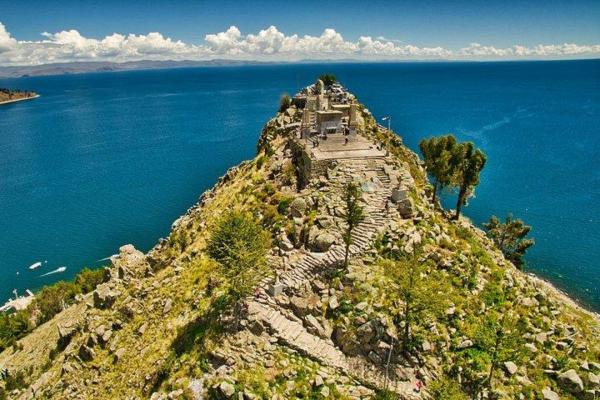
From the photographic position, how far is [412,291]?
30672 mm

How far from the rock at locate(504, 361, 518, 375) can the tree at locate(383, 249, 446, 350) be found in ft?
19.7

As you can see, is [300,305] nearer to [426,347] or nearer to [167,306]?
[426,347]

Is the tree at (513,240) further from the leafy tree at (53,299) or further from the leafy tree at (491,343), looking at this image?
the leafy tree at (53,299)

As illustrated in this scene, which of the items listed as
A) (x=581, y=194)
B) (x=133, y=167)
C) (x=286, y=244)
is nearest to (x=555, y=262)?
(x=581, y=194)

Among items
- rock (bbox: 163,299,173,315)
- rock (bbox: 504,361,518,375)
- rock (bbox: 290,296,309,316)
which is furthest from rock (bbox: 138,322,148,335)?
rock (bbox: 504,361,518,375)

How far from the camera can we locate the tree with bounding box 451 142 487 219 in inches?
2047

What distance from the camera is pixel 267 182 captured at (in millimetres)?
55219

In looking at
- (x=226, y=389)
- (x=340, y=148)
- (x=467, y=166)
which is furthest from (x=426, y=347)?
(x=467, y=166)

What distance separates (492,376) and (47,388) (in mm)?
40673

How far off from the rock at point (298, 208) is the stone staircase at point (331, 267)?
4.14 metres

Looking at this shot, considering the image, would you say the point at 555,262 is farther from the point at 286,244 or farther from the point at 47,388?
the point at 47,388

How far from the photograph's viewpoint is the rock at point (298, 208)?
4250cm

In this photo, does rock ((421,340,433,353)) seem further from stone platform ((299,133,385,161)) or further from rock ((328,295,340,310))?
stone platform ((299,133,385,161))

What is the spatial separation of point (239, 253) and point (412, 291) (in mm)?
13895
